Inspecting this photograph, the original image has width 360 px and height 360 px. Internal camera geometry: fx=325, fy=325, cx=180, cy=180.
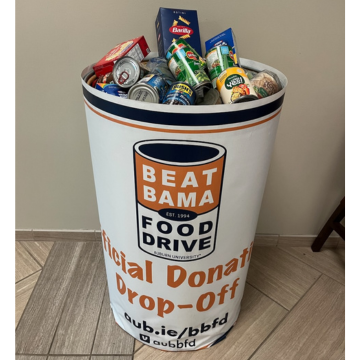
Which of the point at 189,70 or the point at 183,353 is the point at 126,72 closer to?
the point at 189,70

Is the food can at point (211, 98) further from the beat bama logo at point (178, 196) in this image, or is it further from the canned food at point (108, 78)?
the canned food at point (108, 78)

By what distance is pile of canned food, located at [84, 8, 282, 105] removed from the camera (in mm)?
770

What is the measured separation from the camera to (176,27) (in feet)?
3.25

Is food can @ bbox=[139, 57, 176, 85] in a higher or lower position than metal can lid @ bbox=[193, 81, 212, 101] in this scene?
higher

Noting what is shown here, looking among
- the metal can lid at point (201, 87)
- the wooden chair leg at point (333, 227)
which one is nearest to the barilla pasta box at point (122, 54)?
the metal can lid at point (201, 87)

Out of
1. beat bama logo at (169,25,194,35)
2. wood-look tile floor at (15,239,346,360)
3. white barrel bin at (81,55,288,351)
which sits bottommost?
wood-look tile floor at (15,239,346,360)

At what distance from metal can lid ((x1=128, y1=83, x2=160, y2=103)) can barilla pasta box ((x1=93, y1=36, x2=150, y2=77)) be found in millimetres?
164

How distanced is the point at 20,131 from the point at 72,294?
27.4 inches

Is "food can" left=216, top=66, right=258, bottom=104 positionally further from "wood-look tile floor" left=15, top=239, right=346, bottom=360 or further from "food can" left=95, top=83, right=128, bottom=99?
"wood-look tile floor" left=15, top=239, right=346, bottom=360

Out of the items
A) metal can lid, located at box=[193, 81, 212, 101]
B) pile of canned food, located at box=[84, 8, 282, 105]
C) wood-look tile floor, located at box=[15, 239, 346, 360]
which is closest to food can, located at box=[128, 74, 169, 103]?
pile of canned food, located at box=[84, 8, 282, 105]

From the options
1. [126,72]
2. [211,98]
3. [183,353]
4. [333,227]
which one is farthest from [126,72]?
[333,227]

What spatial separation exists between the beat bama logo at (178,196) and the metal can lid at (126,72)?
186 mm

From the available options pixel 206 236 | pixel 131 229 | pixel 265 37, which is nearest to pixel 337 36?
pixel 265 37

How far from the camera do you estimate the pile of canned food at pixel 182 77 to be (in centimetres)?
77
